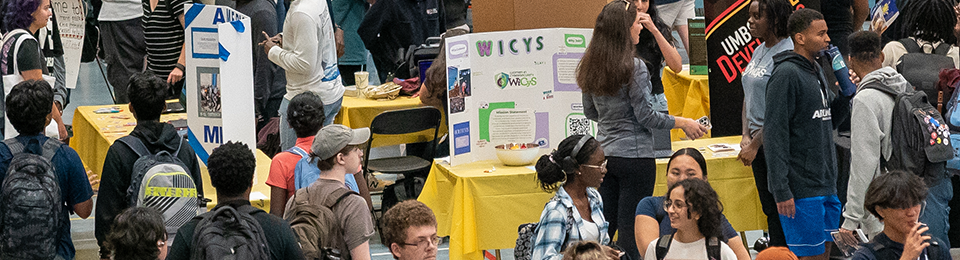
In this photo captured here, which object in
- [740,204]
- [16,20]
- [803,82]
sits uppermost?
[16,20]

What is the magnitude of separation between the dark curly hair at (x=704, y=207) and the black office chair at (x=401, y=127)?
319 cm

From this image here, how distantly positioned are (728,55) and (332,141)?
3212mm

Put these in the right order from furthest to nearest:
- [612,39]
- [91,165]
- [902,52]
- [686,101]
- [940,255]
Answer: [686,101]
[91,165]
[902,52]
[612,39]
[940,255]

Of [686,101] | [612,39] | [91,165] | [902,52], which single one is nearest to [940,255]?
[612,39]

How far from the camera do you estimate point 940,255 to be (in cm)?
379

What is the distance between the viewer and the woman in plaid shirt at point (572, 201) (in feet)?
12.4

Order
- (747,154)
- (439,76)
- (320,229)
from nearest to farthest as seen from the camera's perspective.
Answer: (320,229)
(747,154)
(439,76)

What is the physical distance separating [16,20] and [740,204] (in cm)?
393

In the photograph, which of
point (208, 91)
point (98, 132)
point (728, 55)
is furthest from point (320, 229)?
point (728, 55)

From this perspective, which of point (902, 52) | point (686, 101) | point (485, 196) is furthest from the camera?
point (686, 101)

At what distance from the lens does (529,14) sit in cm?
581

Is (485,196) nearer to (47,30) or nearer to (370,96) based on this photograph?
(370,96)

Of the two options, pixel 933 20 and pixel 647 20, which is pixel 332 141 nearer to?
pixel 647 20

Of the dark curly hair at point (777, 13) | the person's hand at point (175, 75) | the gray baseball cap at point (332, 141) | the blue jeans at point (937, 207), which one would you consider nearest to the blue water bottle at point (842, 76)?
the dark curly hair at point (777, 13)
